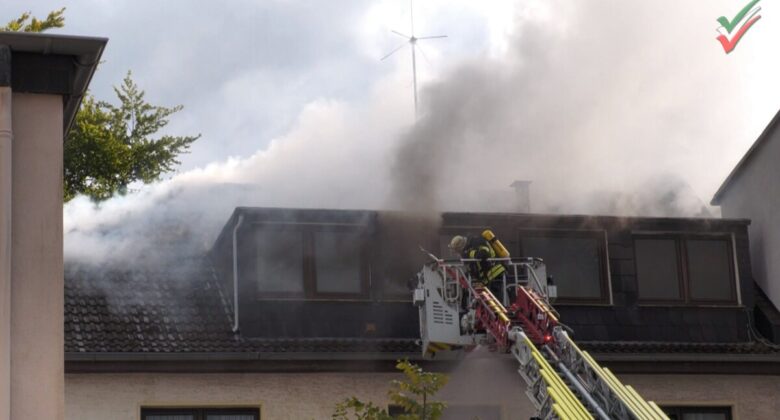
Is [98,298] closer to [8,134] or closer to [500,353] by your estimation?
[500,353]

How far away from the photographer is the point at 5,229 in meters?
13.2

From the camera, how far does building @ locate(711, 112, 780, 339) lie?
26953mm

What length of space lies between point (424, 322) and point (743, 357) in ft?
17.7

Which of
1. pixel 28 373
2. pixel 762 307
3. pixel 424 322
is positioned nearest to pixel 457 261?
pixel 424 322

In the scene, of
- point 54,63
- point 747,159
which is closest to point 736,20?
point 747,159

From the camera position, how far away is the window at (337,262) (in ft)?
80.5

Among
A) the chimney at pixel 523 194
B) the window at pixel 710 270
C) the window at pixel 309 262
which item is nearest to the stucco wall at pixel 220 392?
the window at pixel 309 262

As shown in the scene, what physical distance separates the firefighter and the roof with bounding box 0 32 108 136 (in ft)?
30.9

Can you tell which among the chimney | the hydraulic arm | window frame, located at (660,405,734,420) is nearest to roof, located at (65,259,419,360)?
the hydraulic arm

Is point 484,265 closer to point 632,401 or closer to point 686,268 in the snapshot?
point 632,401

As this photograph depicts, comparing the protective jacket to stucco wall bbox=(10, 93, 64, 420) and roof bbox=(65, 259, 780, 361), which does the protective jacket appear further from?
stucco wall bbox=(10, 93, 64, 420)

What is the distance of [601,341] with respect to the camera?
82.5 ft

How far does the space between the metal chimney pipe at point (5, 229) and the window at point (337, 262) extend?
11.3 meters

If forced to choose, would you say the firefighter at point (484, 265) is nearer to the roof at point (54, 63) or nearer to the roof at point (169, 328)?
the roof at point (169, 328)
